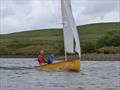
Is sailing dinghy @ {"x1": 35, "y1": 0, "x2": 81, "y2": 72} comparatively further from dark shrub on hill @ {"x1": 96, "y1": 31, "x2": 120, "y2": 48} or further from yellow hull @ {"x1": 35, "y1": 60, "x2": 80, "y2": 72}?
dark shrub on hill @ {"x1": 96, "y1": 31, "x2": 120, "y2": 48}

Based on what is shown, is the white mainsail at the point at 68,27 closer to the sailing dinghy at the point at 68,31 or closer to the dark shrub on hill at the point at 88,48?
the sailing dinghy at the point at 68,31

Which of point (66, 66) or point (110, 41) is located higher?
point (66, 66)

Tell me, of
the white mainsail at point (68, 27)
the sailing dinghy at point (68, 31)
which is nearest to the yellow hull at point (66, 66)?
the sailing dinghy at point (68, 31)

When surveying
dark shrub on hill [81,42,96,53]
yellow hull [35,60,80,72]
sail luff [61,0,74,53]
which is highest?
sail luff [61,0,74,53]

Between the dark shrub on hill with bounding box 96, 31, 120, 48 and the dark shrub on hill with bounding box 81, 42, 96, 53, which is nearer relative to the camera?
the dark shrub on hill with bounding box 81, 42, 96, 53

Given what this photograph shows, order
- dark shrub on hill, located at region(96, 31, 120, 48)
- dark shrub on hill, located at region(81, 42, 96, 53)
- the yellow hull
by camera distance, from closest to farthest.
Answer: the yellow hull < dark shrub on hill, located at region(81, 42, 96, 53) < dark shrub on hill, located at region(96, 31, 120, 48)

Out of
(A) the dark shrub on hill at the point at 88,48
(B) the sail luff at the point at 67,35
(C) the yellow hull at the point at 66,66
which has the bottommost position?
(A) the dark shrub on hill at the point at 88,48

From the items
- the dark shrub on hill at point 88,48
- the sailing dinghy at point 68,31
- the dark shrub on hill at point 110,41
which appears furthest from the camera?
the dark shrub on hill at point 110,41

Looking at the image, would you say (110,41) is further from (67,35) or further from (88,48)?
(67,35)

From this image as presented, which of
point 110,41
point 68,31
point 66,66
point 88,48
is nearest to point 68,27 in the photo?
point 68,31

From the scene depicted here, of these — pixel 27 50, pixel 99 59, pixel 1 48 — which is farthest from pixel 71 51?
pixel 1 48

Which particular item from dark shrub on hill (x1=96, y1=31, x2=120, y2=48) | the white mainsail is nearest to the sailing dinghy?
the white mainsail

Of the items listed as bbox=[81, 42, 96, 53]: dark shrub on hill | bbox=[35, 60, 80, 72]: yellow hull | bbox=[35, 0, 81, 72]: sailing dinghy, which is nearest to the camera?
bbox=[35, 60, 80, 72]: yellow hull

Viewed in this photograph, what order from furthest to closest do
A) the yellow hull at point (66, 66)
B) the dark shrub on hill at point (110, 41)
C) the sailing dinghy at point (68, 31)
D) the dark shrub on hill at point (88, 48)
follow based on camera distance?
the dark shrub on hill at point (110, 41) → the dark shrub on hill at point (88, 48) → the sailing dinghy at point (68, 31) → the yellow hull at point (66, 66)
